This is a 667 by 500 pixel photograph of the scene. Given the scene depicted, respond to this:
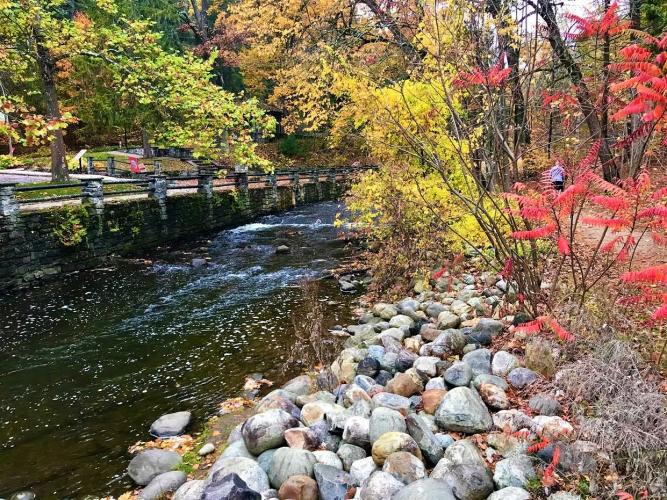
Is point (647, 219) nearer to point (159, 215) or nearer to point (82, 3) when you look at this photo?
point (159, 215)

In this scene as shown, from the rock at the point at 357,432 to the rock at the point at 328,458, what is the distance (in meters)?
0.17

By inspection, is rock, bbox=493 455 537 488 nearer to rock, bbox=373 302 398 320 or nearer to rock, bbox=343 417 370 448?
rock, bbox=343 417 370 448

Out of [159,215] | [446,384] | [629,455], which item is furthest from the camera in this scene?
[159,215]

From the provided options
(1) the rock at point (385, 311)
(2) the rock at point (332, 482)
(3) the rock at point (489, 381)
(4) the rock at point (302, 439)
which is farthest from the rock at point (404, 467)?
(1) the rock at point (385, 311)

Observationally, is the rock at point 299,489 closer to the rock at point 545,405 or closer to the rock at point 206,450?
the rock at point 206,450

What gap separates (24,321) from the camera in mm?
7527

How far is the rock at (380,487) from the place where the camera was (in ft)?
9.09

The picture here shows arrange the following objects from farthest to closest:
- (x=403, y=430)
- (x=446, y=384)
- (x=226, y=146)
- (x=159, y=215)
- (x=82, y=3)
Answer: (x=82, y=3) → (x=159, y=215) → (x=226, y=146) → (x=446, y=384) → (x=403, y=430)

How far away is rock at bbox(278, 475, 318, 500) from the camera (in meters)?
2.99

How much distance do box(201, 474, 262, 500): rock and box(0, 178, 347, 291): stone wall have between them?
8.20 meters

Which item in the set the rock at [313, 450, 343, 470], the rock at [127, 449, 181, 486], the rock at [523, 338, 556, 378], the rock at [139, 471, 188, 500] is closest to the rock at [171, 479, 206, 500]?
the rock at [139, 471, 188, 500]

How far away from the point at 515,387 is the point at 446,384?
0.59 metres

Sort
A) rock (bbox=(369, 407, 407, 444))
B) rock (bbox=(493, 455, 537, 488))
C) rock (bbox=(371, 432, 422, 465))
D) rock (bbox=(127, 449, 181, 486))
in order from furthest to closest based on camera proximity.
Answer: rock (bbox=(127, 449, 181, 486))
rock (bbox=(369, 407, 407, 444))
rock (bbox=(371, 432, 422, 465))
rock (bbox=(493, 455, 537, 488))

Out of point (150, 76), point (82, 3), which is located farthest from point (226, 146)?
point (82, 3)
